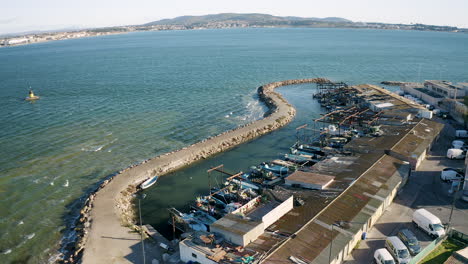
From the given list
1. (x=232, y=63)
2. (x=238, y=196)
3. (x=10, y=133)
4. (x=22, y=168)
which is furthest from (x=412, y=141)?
(x=232, y=63)

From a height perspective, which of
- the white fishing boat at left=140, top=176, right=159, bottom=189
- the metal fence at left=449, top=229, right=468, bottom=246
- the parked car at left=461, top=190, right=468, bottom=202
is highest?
the parked car at left=461, top=190, right=468, bottom=202

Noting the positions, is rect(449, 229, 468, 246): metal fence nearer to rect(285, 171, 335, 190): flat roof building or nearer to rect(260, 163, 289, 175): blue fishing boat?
rect(285, 171, 335, 190): flat roof building

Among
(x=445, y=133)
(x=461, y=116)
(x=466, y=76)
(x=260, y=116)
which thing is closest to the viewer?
(x=445, y=133)

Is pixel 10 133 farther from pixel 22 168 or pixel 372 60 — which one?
pixel 372 60

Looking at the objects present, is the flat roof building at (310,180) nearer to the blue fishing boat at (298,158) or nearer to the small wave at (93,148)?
the blue fishing boat at (298,158)

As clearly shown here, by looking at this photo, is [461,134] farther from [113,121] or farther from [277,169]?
[113,121]

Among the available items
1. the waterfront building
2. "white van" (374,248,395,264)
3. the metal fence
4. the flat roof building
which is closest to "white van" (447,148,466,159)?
the waterfront building
